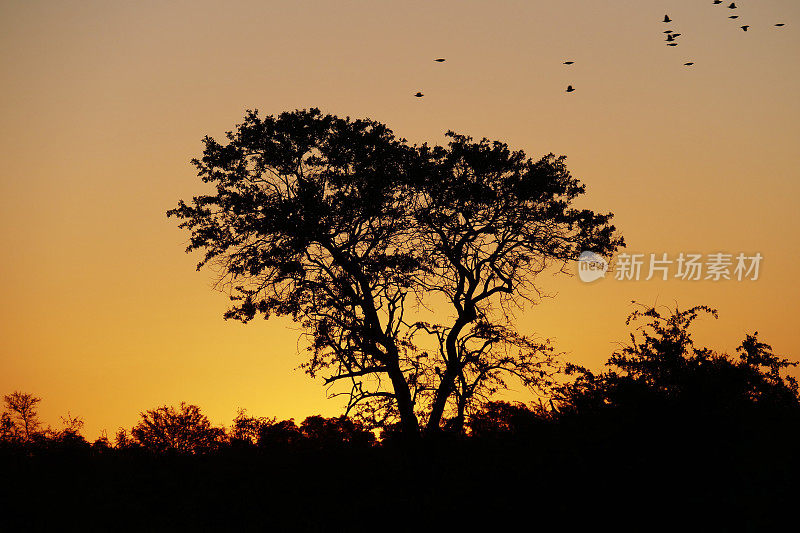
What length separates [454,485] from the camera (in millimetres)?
16797

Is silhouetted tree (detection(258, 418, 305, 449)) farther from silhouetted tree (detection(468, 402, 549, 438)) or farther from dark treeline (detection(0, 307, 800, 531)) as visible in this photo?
silhouetted tree (detection(468, 402, 549, 438))

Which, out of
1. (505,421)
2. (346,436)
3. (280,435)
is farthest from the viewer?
(280,435)

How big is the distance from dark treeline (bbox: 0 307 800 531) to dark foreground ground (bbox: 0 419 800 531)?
0.10 ft

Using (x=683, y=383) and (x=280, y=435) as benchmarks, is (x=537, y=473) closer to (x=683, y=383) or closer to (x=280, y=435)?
(x=683, y=383)

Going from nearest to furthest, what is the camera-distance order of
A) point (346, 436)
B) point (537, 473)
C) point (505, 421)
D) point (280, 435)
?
1. point (537, 473)
2. point (505, 421)
3. point (346, 436)
4. point (280, 435)

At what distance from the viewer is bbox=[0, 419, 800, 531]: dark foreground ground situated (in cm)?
1401

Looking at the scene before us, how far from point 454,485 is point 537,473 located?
6.91ft

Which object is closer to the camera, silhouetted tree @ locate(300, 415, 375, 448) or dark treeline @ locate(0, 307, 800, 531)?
dark treeline @ locate(0, 307, 800, 531)

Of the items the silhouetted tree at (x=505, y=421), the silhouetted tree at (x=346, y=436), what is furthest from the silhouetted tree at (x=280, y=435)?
the silhouetted tree at (x=505, y=421)

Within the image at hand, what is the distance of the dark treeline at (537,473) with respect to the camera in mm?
14195

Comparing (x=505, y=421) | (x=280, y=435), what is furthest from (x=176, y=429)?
(x=505, y=421)

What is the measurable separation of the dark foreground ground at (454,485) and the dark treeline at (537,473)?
3 centimetres

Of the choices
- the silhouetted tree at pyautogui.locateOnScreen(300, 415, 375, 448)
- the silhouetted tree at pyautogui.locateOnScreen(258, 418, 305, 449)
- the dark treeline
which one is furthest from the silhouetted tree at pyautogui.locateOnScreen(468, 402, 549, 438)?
the silhouetted tree at pyautogui.locateOnScreen(258, 418, 305, 449)

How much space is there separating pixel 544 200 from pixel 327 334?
24.2ft
